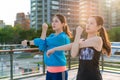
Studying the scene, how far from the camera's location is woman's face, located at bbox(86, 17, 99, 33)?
2.16 m

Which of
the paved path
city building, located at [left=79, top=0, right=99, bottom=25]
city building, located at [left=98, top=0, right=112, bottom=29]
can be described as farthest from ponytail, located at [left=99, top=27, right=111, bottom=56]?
city building, located at [left=98, top=0, right=112, bottom=29]

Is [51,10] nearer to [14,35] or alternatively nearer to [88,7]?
[88,7]

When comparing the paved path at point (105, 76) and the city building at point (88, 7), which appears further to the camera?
the city building at point (88, 7)

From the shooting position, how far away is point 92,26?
2.16 meters

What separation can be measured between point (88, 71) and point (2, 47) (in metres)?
4.38

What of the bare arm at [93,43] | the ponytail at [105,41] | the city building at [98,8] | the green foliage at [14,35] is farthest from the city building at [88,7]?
the bare arm at [93,43]

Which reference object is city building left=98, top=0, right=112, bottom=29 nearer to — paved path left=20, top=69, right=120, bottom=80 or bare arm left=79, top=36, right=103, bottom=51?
paved path left=20, top=69, right=120, bottom=80

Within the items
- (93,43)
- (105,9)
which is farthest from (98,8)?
(93,43)

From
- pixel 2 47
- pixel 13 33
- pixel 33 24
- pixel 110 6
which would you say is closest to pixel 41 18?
pixel 33 24

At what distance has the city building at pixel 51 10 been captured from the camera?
83.2 metres

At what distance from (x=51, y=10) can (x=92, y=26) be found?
267 ft

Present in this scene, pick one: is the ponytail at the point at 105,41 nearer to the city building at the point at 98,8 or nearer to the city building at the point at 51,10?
the city building at the point at 98,8

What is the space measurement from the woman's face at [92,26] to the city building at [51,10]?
8042cm

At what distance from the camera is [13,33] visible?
184 feet
